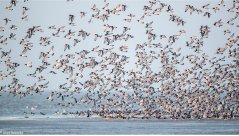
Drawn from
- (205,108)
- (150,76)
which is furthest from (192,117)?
(150,76)

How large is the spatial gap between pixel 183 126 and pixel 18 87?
35.2 feet

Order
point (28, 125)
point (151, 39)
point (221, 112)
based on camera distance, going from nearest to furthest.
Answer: point (151, 39) < point (28, 125) < point (221, 112)

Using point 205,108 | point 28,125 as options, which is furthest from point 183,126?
point 28,125

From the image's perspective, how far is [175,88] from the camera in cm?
4038

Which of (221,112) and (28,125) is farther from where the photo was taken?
(221,112)

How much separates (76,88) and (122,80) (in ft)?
20.4

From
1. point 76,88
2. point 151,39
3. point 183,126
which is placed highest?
point 151,39

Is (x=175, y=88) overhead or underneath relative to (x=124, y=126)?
overhead

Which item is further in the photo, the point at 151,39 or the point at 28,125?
the point at 28,125

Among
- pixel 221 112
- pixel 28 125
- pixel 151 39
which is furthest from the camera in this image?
pixel 221 112

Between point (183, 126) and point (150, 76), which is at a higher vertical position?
point (150, 76)

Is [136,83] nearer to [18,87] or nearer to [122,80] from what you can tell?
[122,80]

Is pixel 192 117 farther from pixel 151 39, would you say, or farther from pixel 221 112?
pixel 151 39

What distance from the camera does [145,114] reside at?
41.3 metres
